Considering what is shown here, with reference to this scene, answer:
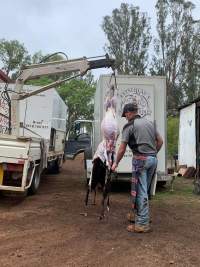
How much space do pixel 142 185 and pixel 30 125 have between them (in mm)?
8255

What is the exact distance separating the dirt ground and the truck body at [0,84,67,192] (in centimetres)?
61

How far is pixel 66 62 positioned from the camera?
12.5 metres

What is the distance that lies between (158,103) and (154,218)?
4626 mm

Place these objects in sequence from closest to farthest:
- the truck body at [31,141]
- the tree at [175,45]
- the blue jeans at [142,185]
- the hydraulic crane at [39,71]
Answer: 1. the blue jeans at [142,185]
2. the truck body at [31,141]
3. the hydraulic crane at [39,71]
4. the tree at [175,45]

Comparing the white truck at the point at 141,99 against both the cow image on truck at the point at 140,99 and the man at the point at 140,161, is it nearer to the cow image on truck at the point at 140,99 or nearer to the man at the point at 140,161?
the cow image on truck at the point at 140,99

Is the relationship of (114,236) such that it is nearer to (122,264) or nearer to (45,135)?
(122,264)

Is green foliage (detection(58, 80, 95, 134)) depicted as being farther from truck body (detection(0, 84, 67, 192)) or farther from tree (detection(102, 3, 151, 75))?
truck body (detection(0, 84, 67, 192))

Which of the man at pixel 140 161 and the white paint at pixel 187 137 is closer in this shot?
the man at pixel 140 161

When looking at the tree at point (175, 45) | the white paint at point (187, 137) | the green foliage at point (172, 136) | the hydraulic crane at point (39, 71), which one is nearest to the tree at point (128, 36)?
the tree at point (175, 45)

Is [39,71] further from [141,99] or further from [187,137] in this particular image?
[187,137]

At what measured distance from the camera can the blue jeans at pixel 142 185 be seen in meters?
8.23

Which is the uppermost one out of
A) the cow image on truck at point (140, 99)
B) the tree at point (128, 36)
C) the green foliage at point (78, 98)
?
the tree at point (128, 36)

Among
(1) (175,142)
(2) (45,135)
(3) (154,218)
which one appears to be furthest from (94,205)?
(1) (175,142)

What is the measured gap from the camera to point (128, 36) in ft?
167
